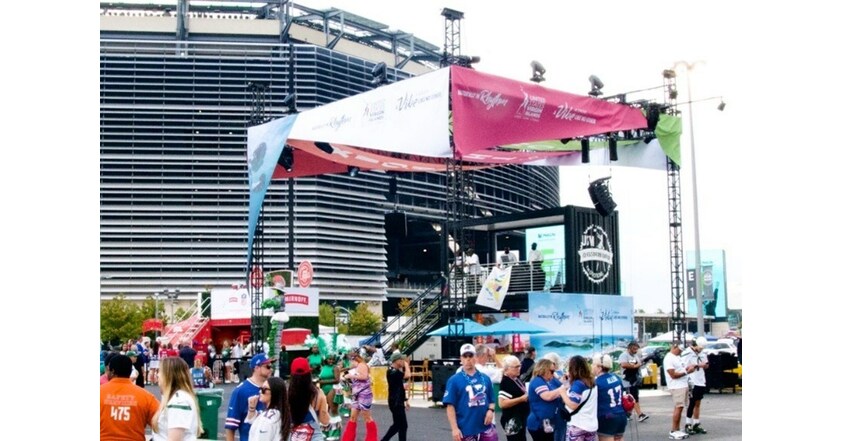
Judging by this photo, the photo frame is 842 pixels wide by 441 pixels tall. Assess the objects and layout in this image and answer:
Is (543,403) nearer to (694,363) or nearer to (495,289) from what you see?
(694,363)

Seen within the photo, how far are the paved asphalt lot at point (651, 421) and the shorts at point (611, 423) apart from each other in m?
2.48

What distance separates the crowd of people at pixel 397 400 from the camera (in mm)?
5594

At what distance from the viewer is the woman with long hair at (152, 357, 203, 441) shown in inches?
216

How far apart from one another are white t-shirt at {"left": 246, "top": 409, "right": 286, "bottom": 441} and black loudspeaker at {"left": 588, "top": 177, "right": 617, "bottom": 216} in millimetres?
17760

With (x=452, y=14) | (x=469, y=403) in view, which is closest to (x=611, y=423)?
(x=469, y=403)

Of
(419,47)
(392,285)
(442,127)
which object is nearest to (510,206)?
(392,285)

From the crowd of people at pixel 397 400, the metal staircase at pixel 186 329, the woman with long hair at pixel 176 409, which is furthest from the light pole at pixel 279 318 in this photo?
the metal staircase at pixel 186 329

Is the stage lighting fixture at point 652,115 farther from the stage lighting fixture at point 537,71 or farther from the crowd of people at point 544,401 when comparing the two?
the crowd of people at point 544,401

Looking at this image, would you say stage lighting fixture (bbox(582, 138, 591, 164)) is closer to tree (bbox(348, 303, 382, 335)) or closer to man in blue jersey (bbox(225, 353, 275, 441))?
man in blue jersey (bbox(225, 353, 275, 441))
